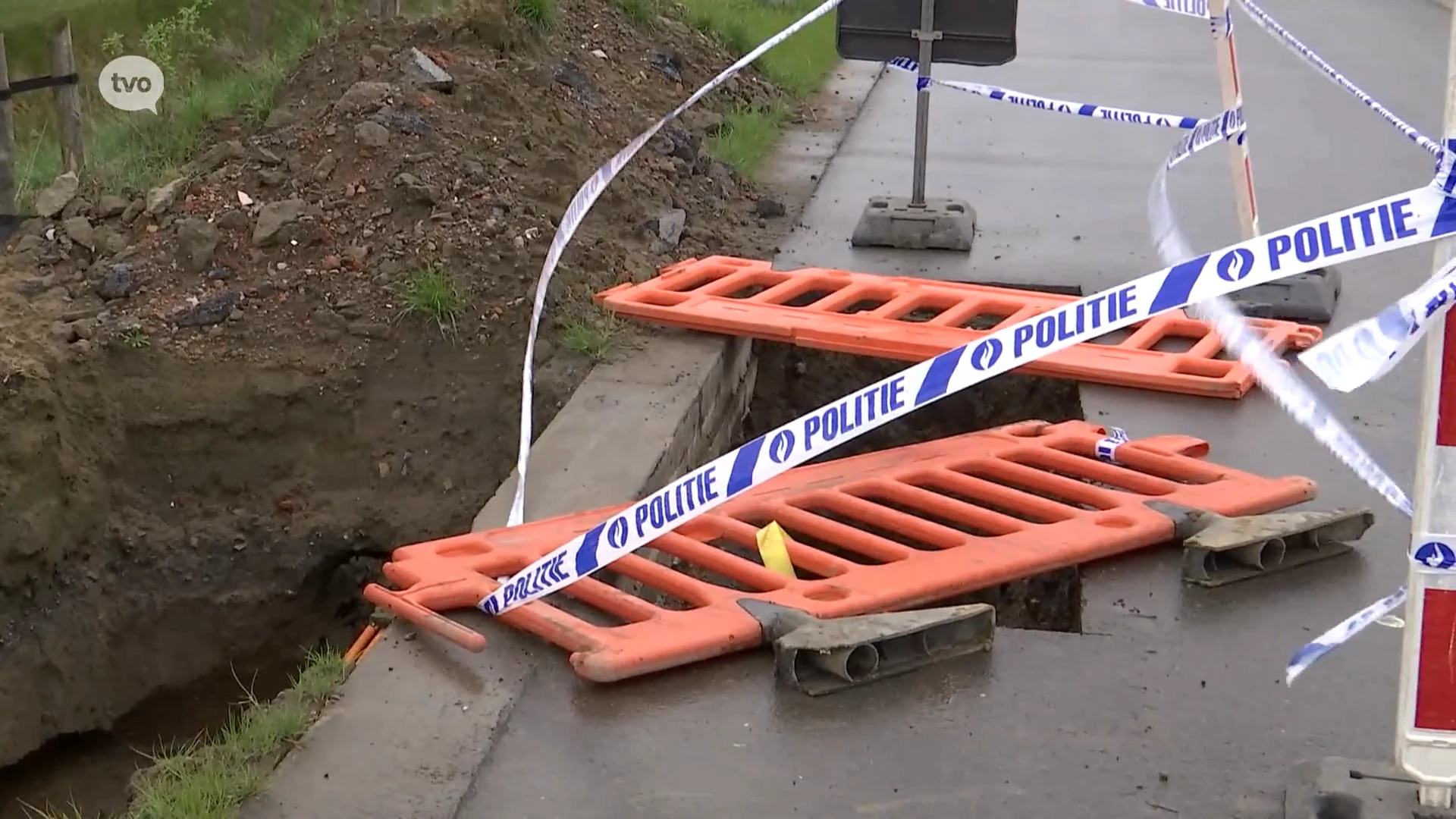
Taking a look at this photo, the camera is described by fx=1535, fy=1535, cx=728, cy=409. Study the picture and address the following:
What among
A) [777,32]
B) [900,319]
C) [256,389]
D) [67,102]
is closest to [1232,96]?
[900,319]

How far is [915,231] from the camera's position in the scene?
7.22 meters

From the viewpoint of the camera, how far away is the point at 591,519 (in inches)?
171

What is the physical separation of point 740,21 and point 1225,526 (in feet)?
23.6

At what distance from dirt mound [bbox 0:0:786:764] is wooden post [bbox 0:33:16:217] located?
0.46 meters

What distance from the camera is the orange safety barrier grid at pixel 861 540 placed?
3.81 metres

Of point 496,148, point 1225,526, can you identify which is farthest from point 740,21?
point 1225,526

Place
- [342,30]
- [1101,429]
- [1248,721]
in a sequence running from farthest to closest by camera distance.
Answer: [342,30] < [1101,429] < [1248,721]

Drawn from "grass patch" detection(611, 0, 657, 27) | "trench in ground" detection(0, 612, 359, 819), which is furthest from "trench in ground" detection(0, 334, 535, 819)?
"grass patch" detection(611, 0, 657, 27)

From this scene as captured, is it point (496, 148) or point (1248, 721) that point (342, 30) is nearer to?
point (496, 148)

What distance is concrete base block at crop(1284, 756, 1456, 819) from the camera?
3.03m

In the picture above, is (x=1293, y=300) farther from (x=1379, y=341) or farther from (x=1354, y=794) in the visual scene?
(x=1379, y=341)

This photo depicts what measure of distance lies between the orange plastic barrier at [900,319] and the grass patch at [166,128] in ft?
8.56

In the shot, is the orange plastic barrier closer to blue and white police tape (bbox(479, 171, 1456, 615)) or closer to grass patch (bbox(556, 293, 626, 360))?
grass patch (bbox(556, 293, 626, 360))

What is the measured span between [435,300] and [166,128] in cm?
255
